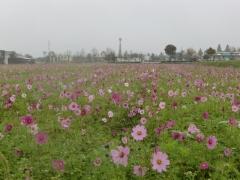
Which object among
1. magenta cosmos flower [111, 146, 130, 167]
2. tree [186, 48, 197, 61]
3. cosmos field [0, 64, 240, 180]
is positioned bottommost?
cosmos field [0, 64, 240, 180]

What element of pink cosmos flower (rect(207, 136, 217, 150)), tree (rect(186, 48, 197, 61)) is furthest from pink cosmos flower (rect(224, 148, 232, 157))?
tree (rect(186, 48, 197, 61))

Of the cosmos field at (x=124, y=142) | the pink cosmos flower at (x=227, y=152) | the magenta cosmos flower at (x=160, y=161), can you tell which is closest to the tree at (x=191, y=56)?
the cosmos field at (x=124, y=142)

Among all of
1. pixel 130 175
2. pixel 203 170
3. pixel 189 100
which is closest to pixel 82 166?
pixel 130 175

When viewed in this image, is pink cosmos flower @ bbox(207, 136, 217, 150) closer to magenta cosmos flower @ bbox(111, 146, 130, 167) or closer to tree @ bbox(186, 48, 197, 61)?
magenta cosmos flower @ bbox(111, 146, 130, 167)

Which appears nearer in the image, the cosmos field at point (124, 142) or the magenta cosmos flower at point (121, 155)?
the magenta cosmos flower at point (121, 155)

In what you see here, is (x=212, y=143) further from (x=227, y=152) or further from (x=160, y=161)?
(x=160, y=161)

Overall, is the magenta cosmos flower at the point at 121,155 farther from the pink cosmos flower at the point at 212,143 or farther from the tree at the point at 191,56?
the tree at the point at 191,56

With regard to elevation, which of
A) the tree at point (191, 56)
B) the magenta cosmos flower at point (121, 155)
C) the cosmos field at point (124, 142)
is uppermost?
the tree at point (191, 56)

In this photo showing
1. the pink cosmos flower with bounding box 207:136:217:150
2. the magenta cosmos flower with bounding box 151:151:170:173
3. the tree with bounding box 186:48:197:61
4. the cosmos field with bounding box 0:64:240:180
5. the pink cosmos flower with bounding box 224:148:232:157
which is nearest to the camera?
the magenta cosmos flower with bounding box 151:151:170:173

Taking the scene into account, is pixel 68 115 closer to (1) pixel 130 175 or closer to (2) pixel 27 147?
(2) pixel 27 147

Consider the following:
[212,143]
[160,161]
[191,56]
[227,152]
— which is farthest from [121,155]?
[191,56]

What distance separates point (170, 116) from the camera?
729 cm

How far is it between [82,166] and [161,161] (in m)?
1.64

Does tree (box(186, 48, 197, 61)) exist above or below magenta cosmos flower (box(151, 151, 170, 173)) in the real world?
above
